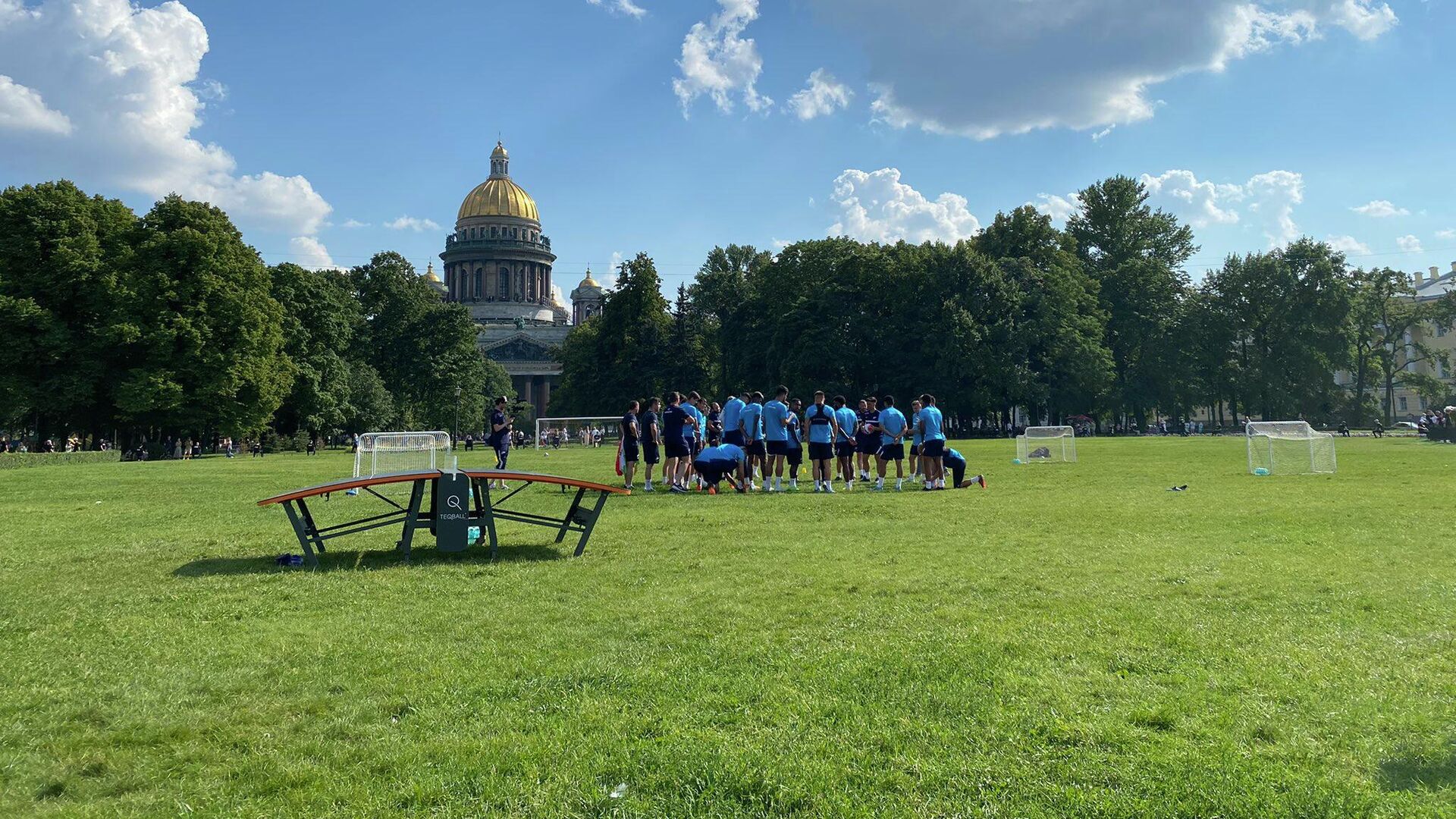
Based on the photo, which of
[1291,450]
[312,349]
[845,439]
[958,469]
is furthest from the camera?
[312,349]

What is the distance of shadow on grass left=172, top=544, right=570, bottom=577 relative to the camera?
985 centimetres

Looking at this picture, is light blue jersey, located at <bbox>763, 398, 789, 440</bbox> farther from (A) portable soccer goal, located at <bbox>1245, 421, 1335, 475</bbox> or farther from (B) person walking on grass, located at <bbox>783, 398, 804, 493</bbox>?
(A) portable soccer goal, located at <bbox>1245, 421, 1335, 475</bbox>

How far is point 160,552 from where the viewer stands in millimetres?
11164

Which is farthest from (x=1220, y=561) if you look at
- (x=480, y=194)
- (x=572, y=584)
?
(x=480, y=194)

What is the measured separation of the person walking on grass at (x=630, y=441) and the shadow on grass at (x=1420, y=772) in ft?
52.5

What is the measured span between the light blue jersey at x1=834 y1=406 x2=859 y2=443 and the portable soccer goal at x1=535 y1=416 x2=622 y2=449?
45.5m

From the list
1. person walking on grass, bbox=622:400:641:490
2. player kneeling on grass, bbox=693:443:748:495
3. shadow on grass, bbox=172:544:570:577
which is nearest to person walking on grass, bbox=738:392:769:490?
player kneeling on grass, bbox=693:443:748:495

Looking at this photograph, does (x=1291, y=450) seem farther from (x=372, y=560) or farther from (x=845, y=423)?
(x=372, y=560)

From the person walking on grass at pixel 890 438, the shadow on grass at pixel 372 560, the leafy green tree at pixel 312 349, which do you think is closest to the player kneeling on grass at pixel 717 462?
the person walking on grass at pixel 890 438

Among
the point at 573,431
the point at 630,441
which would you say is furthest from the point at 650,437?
the point at 573,431

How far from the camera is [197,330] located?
45.6 meters

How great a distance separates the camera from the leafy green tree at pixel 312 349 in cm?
5931

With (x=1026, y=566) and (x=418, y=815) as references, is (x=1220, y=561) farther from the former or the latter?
(x=418, y=815)

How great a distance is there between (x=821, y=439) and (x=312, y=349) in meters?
51.4
